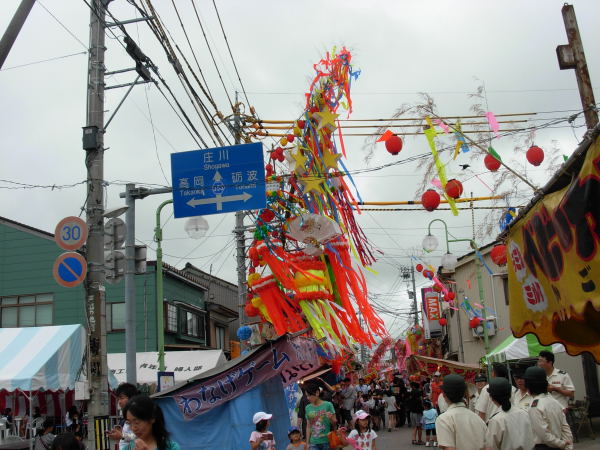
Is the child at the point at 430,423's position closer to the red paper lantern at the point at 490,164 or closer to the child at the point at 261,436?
the red paper lantern at the point at 490,164

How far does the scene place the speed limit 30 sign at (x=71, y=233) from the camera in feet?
30.6

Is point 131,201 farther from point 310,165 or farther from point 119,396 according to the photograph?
point 119,396

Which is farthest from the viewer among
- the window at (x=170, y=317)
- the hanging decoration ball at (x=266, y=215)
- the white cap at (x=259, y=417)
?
the window at (x=170, y=317)

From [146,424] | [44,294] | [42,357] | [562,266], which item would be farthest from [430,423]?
[44,294]

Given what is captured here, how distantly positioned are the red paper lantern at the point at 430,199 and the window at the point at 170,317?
20.6 meters

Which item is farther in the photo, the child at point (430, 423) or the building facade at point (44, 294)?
the building facade at point (44, 294)

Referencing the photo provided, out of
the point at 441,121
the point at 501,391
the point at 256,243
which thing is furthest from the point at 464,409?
the point at 256,243

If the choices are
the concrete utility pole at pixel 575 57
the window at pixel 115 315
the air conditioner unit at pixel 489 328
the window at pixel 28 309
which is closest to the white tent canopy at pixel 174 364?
the window at pixel 115 315

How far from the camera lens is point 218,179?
11.9m

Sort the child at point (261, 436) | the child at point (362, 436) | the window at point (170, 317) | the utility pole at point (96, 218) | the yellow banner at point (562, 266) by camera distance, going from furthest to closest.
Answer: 1. the window at point (170, 317)
2. the child at point (362, 436)
3. the utility pole at point (96, 218)
4. the child at point (261, 436)
5. the yellow banner at point (562, 266)

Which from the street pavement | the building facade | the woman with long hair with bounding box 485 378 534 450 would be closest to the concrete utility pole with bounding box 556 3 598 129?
the woman with long hair with bounding box 485 378 534 450

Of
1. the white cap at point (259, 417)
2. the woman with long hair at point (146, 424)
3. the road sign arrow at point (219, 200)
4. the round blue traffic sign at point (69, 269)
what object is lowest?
the white cap at point (259, 417)

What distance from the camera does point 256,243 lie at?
1493 centimetres

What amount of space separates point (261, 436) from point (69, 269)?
3710 mm
